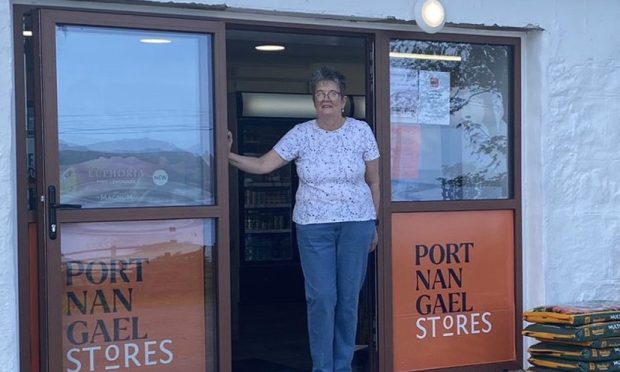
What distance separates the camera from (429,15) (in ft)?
18.1

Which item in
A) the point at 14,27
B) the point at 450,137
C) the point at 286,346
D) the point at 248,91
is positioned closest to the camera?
the point at 14,27

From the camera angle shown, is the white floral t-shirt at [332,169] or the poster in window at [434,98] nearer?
the white floral t-shirt at [332,169]

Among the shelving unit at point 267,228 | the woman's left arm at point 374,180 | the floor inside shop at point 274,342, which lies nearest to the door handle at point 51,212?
the woman's left arm at point 374,180

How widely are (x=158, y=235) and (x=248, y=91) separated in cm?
474

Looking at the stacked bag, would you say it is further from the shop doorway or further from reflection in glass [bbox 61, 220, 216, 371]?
the shop doorway

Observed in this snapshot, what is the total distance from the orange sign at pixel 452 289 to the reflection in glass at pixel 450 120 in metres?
0.20

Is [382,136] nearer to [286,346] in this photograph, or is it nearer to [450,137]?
[450,137]

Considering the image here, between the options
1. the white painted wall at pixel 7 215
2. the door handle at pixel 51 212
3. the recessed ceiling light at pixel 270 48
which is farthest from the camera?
the recessed ceiling light at pixel 270 48

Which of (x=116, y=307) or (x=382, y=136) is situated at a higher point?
(x=382, y=136)

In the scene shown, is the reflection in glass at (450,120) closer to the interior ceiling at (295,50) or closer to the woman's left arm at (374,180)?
the woman's left arm at (374,180)

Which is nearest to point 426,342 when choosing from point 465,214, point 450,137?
point 465,214

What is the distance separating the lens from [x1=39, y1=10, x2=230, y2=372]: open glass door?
472 centimetres

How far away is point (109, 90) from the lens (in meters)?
4.92

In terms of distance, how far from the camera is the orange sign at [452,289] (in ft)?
18.8
